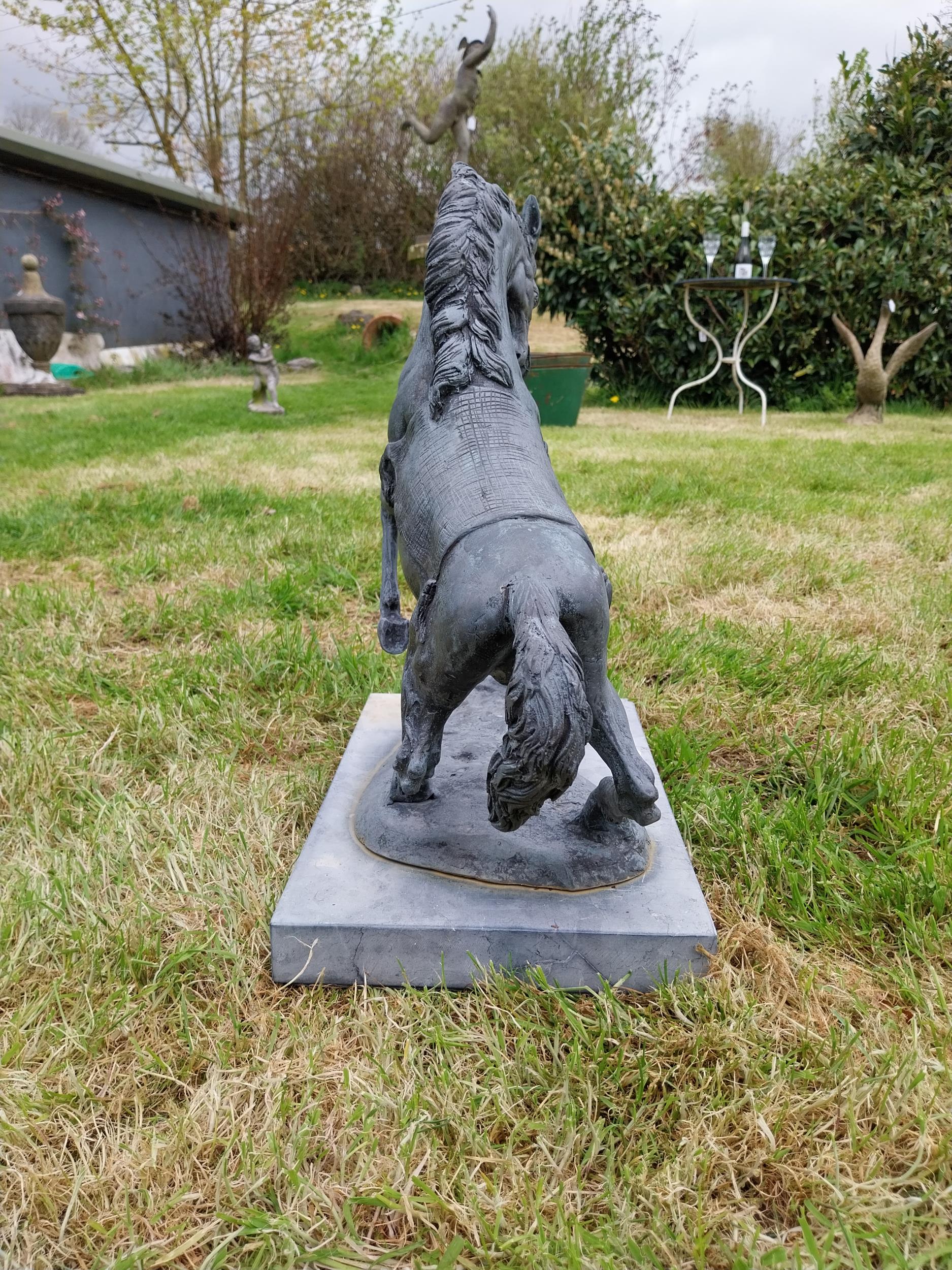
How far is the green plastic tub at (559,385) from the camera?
7.15 metres

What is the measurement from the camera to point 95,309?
39.3 ft

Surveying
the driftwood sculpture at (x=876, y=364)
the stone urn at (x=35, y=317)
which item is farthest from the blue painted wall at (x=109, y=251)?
the driftwood sculpture at (x=876, y=364)

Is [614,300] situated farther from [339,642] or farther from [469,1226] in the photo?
[469,1226]

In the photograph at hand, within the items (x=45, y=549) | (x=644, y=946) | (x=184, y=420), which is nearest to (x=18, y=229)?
(x=184, y=420)

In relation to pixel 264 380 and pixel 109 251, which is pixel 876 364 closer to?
pixel 264 380

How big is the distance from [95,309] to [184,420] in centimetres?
538

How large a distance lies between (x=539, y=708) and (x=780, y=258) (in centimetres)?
863

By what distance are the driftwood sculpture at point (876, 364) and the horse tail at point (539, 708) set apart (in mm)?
7798

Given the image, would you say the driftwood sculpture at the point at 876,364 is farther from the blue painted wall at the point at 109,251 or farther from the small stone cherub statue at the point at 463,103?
the blue painted wall at the point at 109,251

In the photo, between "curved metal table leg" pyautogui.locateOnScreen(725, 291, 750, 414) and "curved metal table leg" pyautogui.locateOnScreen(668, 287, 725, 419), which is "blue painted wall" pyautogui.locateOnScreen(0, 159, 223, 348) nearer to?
"curved metal table leg" pyautogui.locateOnScreen(668, 287, 725, 419)

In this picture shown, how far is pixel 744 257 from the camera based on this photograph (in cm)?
767

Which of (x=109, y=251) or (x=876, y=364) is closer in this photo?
(x=876, y=364)

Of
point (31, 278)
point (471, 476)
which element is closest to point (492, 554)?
point (471, 476)

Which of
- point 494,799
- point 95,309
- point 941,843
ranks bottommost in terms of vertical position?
point 941,843
